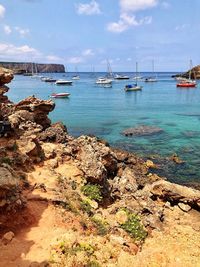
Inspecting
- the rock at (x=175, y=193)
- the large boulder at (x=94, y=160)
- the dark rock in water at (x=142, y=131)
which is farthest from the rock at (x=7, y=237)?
the dark rock in water at (x=142, y=131)

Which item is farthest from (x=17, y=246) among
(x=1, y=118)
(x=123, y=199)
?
(x=1, y=118)

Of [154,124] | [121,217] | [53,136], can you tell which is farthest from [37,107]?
[154,124]

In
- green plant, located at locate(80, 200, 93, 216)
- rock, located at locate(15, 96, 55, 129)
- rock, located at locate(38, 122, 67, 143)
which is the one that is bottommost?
green plant, located at locate(80, 200, 93, 216)

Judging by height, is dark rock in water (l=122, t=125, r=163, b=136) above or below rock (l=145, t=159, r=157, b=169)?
above

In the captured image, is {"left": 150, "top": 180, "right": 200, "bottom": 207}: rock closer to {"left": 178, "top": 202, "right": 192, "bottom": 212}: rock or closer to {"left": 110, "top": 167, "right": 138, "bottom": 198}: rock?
{"left": 178, "top": 202, "right": 192, "bottom": 212}: rock

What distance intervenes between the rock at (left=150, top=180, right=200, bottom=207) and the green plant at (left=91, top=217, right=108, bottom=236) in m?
7.01

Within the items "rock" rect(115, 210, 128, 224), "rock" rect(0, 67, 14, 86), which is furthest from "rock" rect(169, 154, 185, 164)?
"rock" rect(0, 67, 14, 86)

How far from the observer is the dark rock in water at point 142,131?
139 ft

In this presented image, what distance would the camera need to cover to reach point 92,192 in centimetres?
1812

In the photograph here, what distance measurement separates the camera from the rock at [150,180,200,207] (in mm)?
20597

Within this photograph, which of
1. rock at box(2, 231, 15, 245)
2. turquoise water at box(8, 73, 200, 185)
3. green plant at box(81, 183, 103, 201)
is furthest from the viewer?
turquoise water at box(8, 73, 200, 185)

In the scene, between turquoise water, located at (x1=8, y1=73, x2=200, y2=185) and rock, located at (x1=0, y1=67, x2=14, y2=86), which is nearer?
rock, located at (x1=0, y1=67, x2=14, y2=86)

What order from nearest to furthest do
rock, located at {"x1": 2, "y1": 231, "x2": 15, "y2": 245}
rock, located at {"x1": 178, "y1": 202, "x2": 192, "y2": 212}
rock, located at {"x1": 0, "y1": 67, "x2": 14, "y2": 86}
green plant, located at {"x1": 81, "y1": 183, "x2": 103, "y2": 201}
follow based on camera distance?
1. rock, located at {"x1": 2, "y1": 231, "x2": 15, "y2": 245}
2. green plant, located at {"x1": 81, "y1": 183, "x2": 103, "y2": 201}
3. rock, located at {"x1": 0, "y1": 67, "x2": 14, "y2": 86}
4. rock, located at {"x1": 178, "y1": 202, "x2": 192, "y2": 212}

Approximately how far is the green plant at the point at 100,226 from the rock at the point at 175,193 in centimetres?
701
